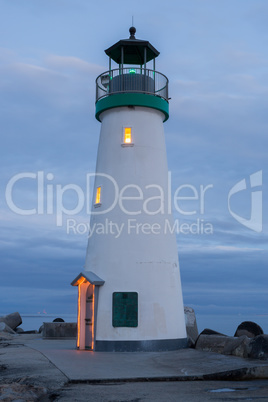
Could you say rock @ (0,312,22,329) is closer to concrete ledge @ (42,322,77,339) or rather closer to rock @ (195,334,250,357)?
concrete ledge @ (42,322,77,339)

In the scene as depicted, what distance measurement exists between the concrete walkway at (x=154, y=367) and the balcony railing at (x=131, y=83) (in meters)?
9.75

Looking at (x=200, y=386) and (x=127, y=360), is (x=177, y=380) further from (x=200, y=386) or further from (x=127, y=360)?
(x=127, y=360)

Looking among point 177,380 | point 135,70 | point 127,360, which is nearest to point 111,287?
point 127,360

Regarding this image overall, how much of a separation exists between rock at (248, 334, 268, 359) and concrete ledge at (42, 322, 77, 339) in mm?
11906

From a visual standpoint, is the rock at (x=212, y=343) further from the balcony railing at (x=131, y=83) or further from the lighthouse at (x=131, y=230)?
the balcony railing at (x=131, y=83)

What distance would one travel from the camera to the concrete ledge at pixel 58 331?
2445 centimetres

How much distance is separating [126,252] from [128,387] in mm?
7739

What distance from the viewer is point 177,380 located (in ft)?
38.7

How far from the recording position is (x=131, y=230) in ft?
60.3

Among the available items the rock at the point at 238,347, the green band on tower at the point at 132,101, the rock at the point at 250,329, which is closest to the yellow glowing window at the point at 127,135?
the green band on tower at the point at 132,101

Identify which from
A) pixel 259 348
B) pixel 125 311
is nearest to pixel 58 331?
pixel 125 311

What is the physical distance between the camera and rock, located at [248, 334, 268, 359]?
1462cm

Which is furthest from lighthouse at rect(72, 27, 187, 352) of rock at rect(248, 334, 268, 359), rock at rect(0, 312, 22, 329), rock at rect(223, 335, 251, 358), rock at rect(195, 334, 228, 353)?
rock at rect(0, 312, 22, 329)

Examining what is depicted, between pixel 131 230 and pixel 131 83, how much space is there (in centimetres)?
569
